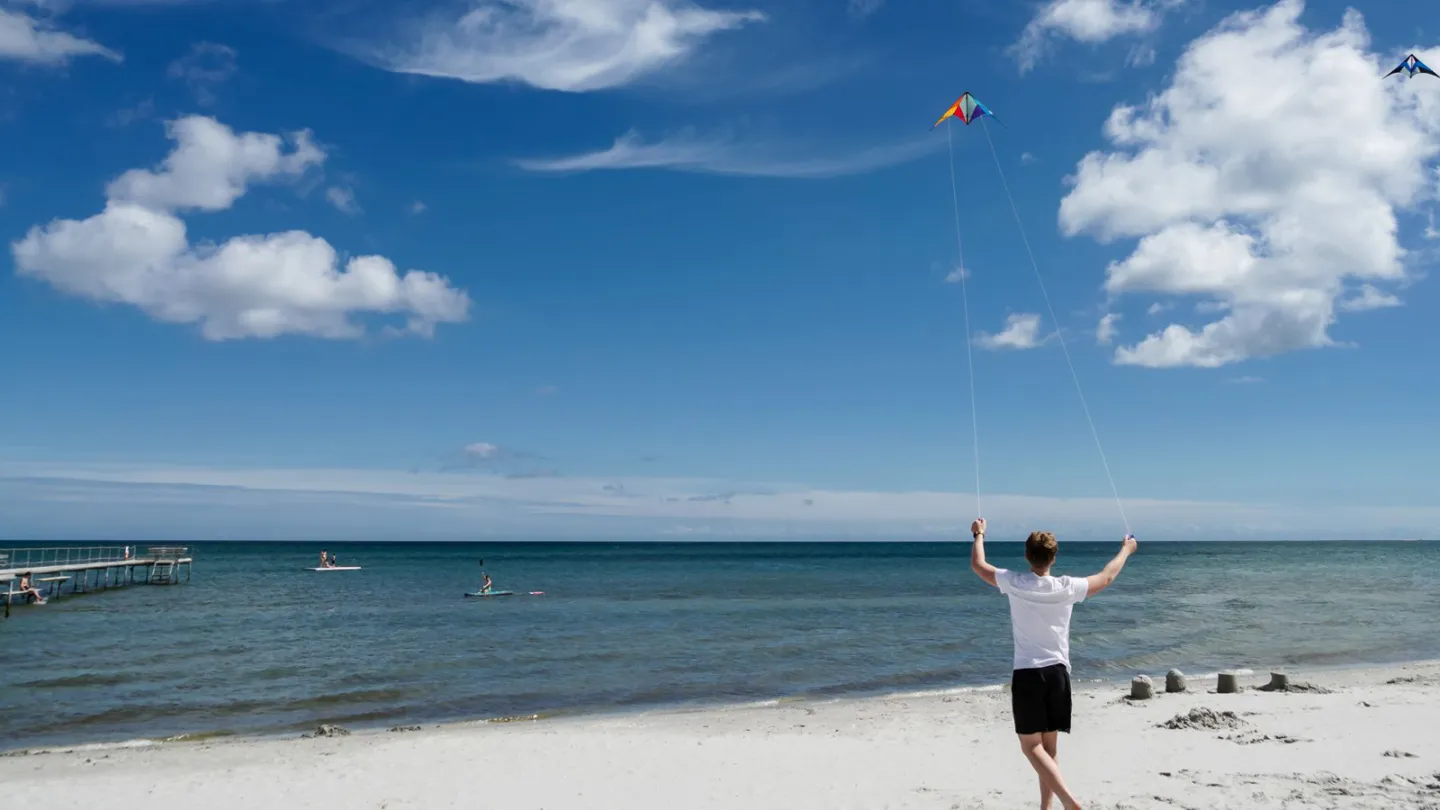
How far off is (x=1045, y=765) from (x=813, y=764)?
4.67 m

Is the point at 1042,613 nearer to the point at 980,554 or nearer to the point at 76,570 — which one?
the point at 980,554

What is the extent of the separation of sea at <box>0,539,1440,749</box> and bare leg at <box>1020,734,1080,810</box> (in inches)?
439

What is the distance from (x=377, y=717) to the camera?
1517 cm

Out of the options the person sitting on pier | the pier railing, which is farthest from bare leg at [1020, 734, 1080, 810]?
the person sitting on pier

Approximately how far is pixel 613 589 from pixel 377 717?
35.9 meters

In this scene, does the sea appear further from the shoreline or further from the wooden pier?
the wooden pier

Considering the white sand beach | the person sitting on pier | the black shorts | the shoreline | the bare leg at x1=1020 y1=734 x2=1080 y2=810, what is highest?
the black shorts

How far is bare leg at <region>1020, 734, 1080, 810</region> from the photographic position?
5.50 metres

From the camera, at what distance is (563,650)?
23250mm

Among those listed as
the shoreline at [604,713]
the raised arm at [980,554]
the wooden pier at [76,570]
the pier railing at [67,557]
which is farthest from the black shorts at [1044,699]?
the pier railing at [67,557]

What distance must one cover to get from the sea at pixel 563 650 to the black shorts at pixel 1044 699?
37.1ft

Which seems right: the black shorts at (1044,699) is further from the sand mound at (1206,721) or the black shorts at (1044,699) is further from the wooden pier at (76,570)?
the wooden pier at (76,570)

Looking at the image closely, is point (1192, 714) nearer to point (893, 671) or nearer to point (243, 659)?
point (893, 671)

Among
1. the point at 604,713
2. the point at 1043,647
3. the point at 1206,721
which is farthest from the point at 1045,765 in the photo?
the point at 604,713
